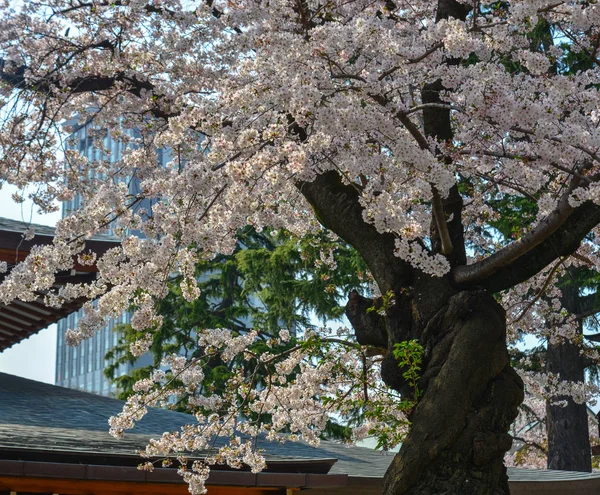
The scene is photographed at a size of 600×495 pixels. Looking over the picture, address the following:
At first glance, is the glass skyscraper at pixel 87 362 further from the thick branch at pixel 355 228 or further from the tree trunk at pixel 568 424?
the thick branch at pixel 355 228

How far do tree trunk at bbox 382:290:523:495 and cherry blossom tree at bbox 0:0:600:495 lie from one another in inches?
0.5

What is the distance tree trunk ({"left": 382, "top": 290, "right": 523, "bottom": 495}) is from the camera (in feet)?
17.5

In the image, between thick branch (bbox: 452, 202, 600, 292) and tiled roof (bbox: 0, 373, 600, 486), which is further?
tiled roof (bbox: 0, 373, 600, 486)

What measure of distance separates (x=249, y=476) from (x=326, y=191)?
9.26ft

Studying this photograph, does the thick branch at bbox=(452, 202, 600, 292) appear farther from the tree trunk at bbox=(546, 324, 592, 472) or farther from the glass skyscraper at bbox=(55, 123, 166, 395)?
the glass skyscraper at bbox=(55, 123, 166, 395)

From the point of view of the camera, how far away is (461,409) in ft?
17.6

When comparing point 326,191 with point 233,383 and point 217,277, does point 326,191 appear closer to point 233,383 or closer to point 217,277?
point 233,383

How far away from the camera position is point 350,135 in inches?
245

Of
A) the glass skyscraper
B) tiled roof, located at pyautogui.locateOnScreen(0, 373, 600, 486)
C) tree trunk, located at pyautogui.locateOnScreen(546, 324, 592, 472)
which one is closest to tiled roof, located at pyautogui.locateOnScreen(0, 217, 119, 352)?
tiled roof, located at pyautogui.locateOnScreen(0, 373, 600, 486)

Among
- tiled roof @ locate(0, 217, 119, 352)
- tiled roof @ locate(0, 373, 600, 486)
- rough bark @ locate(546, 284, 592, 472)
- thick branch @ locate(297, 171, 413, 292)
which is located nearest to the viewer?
thick branch @ locate(297, 171, 413, 292)

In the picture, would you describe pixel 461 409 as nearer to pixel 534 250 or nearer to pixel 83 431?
pixel 534 250

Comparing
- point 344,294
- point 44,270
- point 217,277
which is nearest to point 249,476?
point 44,270

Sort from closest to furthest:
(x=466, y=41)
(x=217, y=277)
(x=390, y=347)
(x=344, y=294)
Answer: (x=466, y=41) < (x=390, y=347) < (x=344, y=294) < (x=217, y=277)

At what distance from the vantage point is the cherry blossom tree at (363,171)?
5.32m
